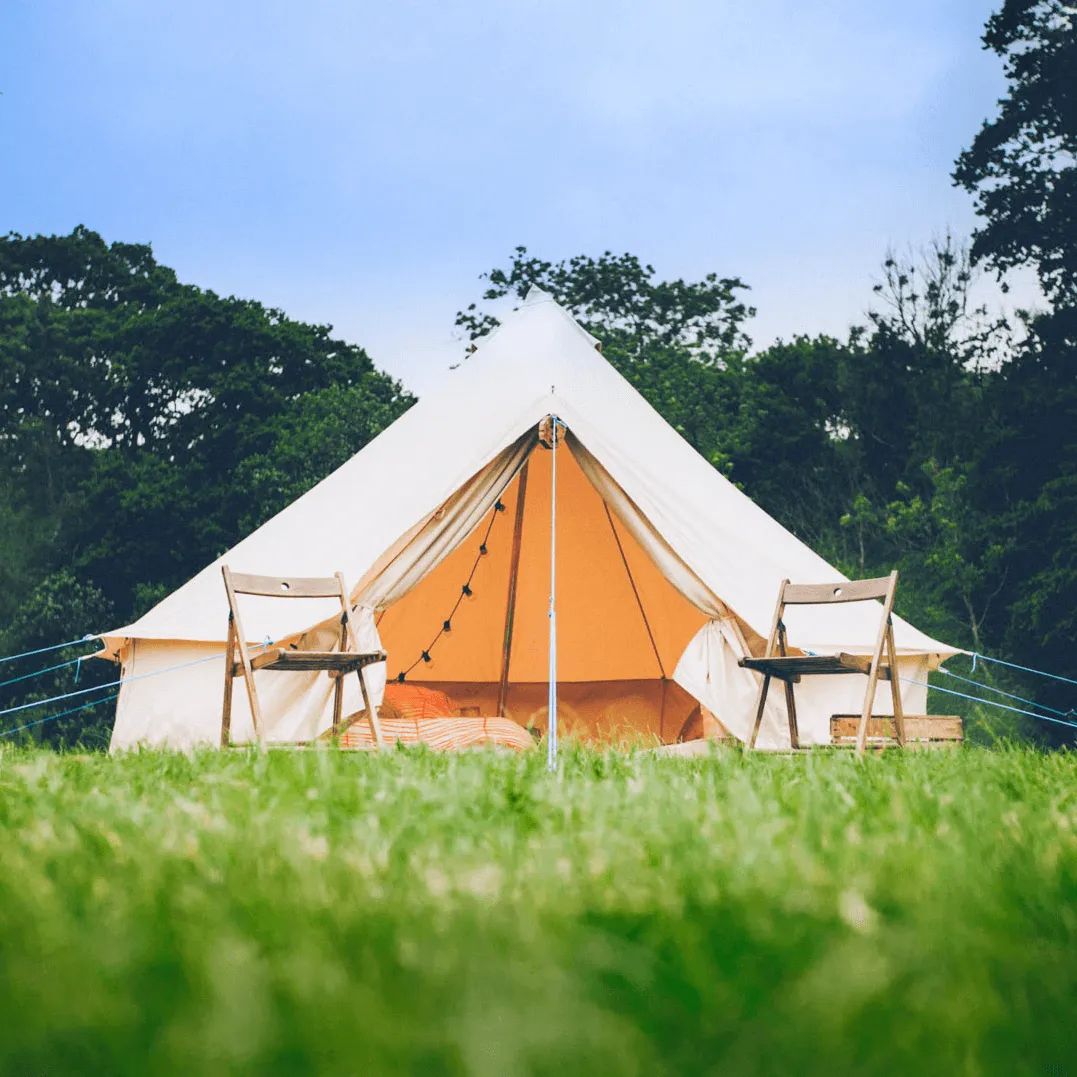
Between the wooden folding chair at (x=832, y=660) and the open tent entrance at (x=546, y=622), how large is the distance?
2026 mm

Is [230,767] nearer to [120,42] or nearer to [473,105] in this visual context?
[473,105]

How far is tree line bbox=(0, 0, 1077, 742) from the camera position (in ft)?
37.4

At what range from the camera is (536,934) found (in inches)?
39.6

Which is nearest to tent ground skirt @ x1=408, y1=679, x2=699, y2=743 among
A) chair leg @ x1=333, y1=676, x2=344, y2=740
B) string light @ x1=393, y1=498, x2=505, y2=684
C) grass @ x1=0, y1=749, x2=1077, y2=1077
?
string light @ x1=393, y1=498, x2=505, y2=684

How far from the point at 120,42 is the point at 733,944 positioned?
755 inches

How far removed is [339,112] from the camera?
55.8ft

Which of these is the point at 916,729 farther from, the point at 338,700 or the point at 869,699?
the point at 338,700

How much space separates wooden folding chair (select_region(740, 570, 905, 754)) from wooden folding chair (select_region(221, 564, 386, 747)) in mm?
1291

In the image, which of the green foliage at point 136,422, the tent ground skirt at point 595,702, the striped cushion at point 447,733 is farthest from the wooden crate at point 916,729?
the green foliage at point 136,422

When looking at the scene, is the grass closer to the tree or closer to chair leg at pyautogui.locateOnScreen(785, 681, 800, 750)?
chair leg at pyautogui.locateOnScreen(785, 681, 800, 750)

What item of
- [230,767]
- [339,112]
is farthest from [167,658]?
[339,112]

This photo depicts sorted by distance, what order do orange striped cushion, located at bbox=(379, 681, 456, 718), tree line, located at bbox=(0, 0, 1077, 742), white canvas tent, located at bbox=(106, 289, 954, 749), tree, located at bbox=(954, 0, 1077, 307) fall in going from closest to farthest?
1. white canvas tent, located at bbox=(106, 289, 954, 749)
2. orange striped cushion, located at bbox=(379, 681, 456, 718)
3. tree line, located at bbox=(0, 0, 1077, 742)
4. tree, located at bbox=(954, 0, 1077, 307)

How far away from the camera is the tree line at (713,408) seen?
1141cm

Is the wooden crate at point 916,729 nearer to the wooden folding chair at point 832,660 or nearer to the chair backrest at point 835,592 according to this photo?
the wooden folding chair at point 832,660
